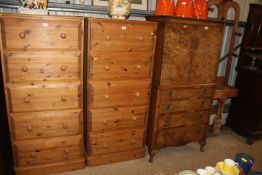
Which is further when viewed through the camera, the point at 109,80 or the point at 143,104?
the point at 143,104

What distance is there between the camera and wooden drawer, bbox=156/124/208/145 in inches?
96.8

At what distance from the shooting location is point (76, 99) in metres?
2.05

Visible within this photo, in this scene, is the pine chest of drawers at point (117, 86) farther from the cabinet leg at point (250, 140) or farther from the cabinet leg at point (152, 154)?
the cabinet leg at point (250, 140)

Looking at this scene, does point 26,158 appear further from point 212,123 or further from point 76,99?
point 212,123

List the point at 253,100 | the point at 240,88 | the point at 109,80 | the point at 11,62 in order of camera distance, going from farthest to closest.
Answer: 1. the point at 240,88
2. the point at 253,100
3. the point at 109,80
4. the point at 11,62

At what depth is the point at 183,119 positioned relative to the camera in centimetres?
250

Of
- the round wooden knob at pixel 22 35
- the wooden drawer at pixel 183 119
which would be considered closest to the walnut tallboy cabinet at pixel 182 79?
the wooden drawer at pixel 183 119

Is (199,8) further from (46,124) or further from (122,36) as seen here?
(46,124)

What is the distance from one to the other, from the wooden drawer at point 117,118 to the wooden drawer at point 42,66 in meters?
0.46

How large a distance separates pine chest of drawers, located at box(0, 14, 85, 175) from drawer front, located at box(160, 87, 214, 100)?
0.91m

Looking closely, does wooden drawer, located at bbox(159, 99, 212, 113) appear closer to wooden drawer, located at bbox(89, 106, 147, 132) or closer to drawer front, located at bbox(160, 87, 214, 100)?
drawer front, located at bbox(160, 87, 214, 100)

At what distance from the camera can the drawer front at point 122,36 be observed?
193cm

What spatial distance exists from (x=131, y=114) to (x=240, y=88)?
1842 mm

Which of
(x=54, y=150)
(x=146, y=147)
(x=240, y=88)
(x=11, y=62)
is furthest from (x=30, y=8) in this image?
(x=240, y=88)
